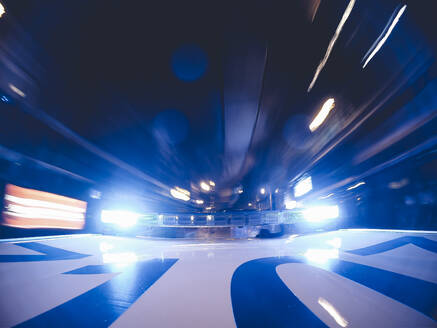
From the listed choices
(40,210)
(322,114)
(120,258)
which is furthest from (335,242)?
(40,210)

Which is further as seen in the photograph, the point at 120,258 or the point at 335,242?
the point at 335,242

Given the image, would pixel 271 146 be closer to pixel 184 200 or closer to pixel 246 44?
pixel 246 44

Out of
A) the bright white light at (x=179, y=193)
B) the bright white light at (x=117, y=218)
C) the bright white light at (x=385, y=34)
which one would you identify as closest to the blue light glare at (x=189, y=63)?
the bright white light at (x=385, y=34)

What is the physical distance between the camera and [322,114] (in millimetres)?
2189

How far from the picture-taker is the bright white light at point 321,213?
293 centimetres

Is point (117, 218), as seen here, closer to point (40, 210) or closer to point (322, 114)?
point (40, 210)

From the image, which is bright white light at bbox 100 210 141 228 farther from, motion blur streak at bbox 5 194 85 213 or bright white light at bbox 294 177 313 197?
bright white light at bbox 294 177 313 197

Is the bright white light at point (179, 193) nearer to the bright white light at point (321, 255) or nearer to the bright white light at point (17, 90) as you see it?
the bright white light at point (17, 90)

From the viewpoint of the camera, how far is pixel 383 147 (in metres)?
1.94

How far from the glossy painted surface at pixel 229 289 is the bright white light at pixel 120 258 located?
14mm

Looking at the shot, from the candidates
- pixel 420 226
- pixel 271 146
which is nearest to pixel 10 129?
pixel 271 146

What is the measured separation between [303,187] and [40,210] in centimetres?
625

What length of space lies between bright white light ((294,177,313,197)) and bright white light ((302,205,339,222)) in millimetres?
523

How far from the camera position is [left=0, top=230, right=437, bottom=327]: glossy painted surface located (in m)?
0.77
